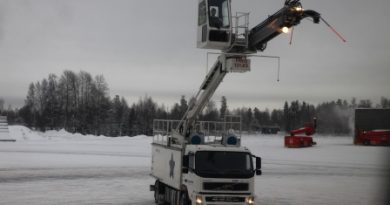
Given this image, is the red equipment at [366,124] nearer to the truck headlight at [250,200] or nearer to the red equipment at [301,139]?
the red equipment at [301,139]

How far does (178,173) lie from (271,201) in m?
5.65

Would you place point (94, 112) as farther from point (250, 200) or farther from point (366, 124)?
point (250, 200)

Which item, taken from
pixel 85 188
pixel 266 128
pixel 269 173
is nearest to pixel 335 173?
pixel 269 173

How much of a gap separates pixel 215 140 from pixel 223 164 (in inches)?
125

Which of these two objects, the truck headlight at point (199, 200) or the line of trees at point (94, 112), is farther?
the line of trees at point (94, 112)

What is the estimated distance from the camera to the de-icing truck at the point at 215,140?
1395cm

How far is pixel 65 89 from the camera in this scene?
145 m

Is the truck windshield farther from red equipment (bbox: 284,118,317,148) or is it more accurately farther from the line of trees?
the line of trees

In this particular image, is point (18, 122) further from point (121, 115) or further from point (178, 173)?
point (178, 173)

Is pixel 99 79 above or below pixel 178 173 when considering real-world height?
above

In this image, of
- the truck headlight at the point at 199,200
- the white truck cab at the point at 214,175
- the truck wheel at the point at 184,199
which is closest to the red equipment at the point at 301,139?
the white truck cab at the point at 214,175

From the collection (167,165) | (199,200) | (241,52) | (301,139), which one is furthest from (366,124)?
(199,200)

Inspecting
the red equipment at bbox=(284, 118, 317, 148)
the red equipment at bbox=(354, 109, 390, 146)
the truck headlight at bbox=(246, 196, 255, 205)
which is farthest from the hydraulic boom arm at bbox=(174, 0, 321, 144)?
the red equipment at bbox=(354, 109, 390, 146)

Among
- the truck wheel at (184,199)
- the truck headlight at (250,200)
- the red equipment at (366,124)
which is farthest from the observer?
the red equipment at (366,124)
